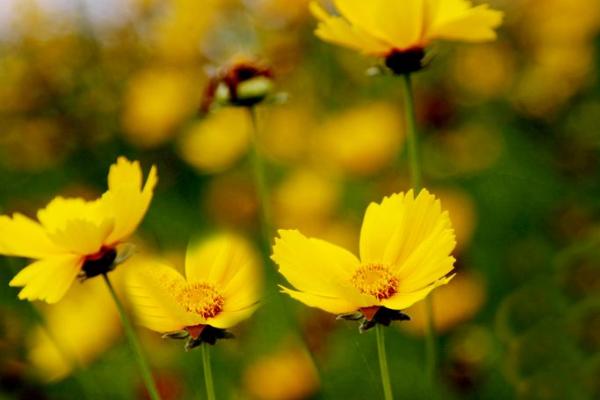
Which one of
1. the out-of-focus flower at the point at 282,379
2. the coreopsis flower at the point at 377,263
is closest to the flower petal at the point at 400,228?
the coreopsis flower at the point at 377,263

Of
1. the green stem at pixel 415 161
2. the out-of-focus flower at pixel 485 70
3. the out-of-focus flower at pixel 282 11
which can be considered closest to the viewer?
the green stem at pixel 415 161

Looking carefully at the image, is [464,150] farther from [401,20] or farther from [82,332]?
[401,20]

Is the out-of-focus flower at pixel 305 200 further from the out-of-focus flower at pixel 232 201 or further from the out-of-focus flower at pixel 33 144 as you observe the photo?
the out-of-focus flower at pixel 33 144

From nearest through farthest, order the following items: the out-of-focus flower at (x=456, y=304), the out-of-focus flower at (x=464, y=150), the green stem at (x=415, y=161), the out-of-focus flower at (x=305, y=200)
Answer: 1. the green stem at (x=415, y=161)
2. the out-of-focus flower at (x=456, y=304)
3. the out-of-focus flower at (x=305, y=200)
4. the out-of-focus flower at (x=464, y=150)

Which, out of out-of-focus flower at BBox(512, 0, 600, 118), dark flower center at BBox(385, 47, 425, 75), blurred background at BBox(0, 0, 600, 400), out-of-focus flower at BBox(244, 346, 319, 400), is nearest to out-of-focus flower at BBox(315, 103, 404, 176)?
blurred background at BBox(0, 0, 600, 400)

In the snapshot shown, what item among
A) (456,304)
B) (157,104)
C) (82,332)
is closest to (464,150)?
(456,304)

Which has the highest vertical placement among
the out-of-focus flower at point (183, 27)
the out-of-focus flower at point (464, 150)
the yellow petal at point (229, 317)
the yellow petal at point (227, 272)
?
the yellow petal at point (227, 272)

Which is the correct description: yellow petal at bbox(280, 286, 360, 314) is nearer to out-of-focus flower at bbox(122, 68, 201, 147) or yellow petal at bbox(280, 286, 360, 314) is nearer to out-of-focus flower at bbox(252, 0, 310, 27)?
out-of-focus flower at bbox(252, 0, 310, 27)
